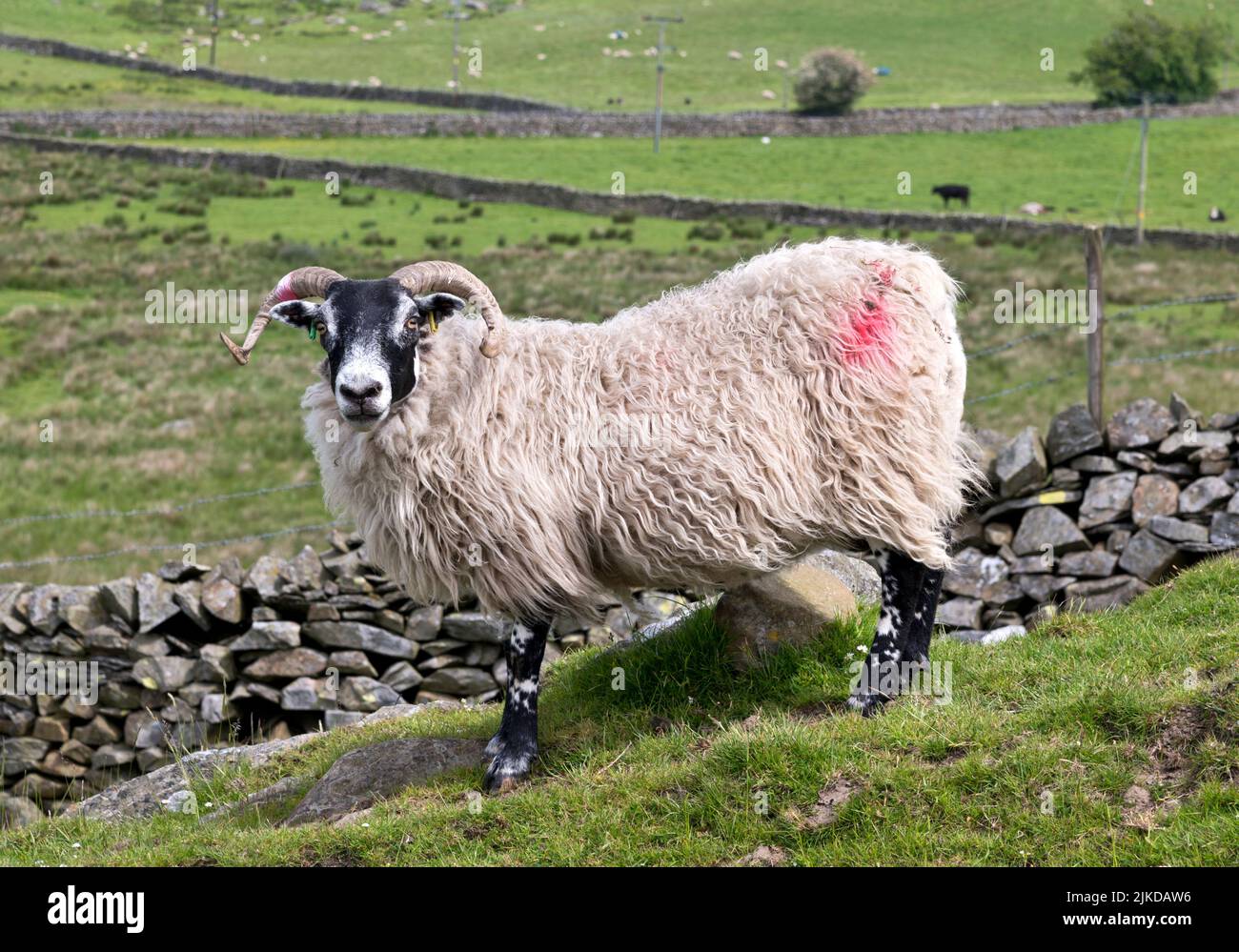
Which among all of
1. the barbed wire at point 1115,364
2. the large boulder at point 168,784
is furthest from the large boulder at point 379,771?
the barbed wire at point 1115,364

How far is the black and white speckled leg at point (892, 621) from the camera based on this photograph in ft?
23.7

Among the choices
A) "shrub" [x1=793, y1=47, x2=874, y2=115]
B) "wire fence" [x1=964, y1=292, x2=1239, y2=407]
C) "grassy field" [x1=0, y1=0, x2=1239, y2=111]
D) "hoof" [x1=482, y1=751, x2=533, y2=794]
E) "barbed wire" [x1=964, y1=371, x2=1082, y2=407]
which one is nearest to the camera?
"hoof" [x1=482, y1=751, x2=533, y2=794]

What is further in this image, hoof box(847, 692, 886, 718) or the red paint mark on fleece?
the red paint mark on fleece

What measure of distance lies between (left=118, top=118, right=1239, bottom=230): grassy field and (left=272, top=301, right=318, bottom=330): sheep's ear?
134 ft

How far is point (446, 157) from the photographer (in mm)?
57344

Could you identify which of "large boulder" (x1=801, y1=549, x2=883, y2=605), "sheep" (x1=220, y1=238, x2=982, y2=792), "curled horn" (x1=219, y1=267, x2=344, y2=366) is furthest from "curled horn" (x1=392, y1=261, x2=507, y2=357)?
"large boulder" (x1=801, y1=549, x2=883, y2=605)

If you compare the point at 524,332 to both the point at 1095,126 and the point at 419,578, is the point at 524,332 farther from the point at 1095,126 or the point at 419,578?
the point at 1095,126

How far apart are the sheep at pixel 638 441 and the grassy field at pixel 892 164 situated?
3949cm

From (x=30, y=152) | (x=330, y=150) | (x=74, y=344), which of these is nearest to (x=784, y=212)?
(x=330, y=150)

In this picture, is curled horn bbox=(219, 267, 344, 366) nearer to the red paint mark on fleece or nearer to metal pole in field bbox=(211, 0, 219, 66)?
the red paint mark on fleece

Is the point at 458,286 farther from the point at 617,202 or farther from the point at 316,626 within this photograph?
the point at 617,202

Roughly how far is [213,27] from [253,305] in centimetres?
8439

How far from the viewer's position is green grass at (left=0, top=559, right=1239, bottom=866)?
5441 mm

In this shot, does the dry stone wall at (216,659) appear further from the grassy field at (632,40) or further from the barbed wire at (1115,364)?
the grassy field at (632,40)
